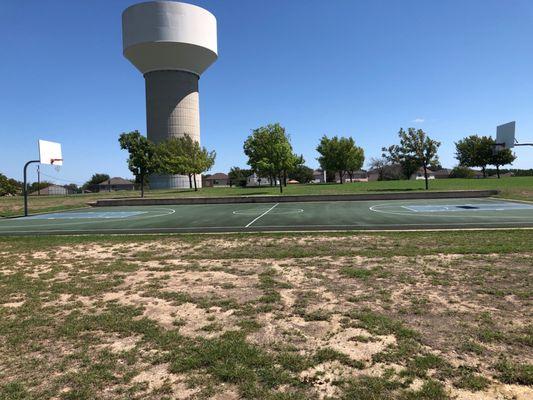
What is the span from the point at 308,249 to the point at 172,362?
6102 millimetres

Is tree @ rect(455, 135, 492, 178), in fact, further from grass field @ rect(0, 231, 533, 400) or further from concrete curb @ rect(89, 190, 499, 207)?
grass field @ rect(0, 231, 533, 400)

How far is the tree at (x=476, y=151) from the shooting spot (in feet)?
233

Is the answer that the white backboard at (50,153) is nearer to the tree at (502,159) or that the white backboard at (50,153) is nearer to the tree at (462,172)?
the tree at (502,159)

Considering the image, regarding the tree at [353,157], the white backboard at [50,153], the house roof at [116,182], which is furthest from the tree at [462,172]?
the house roof at [116,182]

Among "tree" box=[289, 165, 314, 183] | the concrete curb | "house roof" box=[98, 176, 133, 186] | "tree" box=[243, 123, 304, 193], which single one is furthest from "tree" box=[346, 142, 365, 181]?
"house roof" box=[98, 176, 133, 186]

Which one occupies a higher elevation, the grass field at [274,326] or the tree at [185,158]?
the tree at [185,158]

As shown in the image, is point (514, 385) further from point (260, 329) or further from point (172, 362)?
point (172, 362)

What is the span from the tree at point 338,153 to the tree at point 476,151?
23118 mm

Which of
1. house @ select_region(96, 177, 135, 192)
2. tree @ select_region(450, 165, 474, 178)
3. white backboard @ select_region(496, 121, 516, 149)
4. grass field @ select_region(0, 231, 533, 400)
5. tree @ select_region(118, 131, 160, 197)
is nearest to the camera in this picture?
grass field @ select_region(0, 231, 533, 400)

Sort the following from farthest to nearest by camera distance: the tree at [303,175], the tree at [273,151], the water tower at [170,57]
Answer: the tree at [303,175]
the water tower at [170,57]
the tree at [273,151]

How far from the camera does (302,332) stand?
4.32m

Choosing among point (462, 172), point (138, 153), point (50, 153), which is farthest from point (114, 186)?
point (50, 153)

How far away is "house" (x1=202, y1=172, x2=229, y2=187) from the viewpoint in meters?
124

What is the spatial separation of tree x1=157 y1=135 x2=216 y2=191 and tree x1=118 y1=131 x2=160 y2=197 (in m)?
9.73
